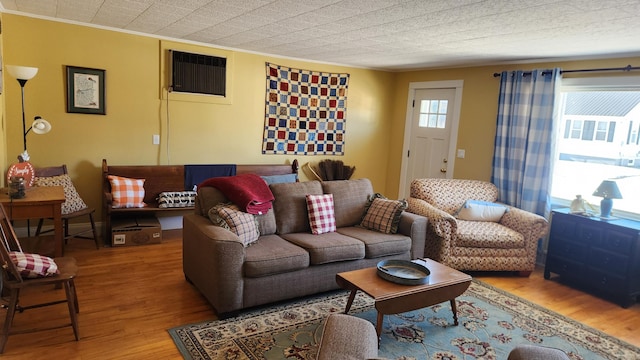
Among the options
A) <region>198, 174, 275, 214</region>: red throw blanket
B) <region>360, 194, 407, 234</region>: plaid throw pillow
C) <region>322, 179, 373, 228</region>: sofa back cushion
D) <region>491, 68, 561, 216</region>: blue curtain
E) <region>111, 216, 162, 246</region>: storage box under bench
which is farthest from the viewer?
<region>491, 68, 561, 216</region>: blue curtain

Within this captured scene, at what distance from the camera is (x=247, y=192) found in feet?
11.2

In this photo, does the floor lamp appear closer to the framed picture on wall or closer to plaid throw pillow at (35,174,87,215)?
plaid throw pillow at (35,174,87,215)

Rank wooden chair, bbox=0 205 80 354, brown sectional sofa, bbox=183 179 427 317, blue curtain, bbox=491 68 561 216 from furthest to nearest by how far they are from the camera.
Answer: blue curtain, bbox=491 68 561 216
brown sectional sofa, bbox=183 179 427 317
wooden chair, bbox=0 205 80 354

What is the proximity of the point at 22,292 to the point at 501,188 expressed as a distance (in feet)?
16.0

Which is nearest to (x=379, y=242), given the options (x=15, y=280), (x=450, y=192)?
(x=450, y=192)

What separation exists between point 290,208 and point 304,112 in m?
2.55

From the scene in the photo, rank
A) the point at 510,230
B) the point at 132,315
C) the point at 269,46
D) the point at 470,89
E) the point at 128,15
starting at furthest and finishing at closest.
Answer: the point at 470,89, the point at 269,46, the point at 510,230, the point at 128,15, the point at 132,315

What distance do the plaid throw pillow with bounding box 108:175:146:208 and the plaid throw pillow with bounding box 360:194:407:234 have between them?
246cm

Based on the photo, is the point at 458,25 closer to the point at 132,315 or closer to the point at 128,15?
the point at 128,15

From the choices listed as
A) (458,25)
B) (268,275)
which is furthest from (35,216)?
(458,25)

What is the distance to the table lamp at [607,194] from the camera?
12.9 ft

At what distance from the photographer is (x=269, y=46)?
4973 millimetres

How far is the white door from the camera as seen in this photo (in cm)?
579

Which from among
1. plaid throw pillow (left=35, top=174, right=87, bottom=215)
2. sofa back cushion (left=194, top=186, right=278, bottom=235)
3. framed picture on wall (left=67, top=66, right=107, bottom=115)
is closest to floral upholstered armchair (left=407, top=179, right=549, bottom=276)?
sofa back cushion (left=194, top=186, right=278, bottom=235)
